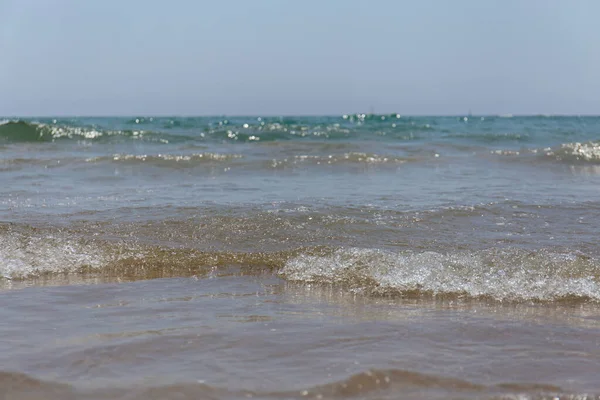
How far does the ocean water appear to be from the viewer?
2410 mm

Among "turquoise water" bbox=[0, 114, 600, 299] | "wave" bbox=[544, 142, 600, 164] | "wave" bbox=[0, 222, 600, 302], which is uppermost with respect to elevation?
"wave" bbox=[544, 142, 600, 164]

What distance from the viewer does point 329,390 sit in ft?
7.43

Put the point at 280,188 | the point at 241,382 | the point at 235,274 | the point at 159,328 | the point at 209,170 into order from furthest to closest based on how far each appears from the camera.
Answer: the point at 209,170
the point at 280,188
the point at 235,274
the point at 159,328
the point at 241,382

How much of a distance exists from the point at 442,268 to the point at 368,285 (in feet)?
1.65

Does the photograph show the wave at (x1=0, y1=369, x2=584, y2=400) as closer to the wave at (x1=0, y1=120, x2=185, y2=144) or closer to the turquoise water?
the turquoise water

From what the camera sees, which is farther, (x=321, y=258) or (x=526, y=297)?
(x=321, y=258)

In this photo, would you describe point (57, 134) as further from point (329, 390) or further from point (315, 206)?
point (329, 390)

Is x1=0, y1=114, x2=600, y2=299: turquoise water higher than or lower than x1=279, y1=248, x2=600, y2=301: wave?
higher

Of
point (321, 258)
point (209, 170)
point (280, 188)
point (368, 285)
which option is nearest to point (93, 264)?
point (321, 258)

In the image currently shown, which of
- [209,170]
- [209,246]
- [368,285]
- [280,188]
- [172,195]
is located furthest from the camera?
[209,170]

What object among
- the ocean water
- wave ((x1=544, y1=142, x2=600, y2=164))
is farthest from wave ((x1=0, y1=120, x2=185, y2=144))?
the ocean water

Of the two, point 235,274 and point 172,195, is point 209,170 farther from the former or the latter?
point 235,274

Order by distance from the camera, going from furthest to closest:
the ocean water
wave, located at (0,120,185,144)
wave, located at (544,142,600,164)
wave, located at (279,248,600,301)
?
wave, located at (0,120,185,144) → wave, located at (544,142,600,164) → wave, located at (279,248,600,301) → the ocean water

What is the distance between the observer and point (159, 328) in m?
3.02
